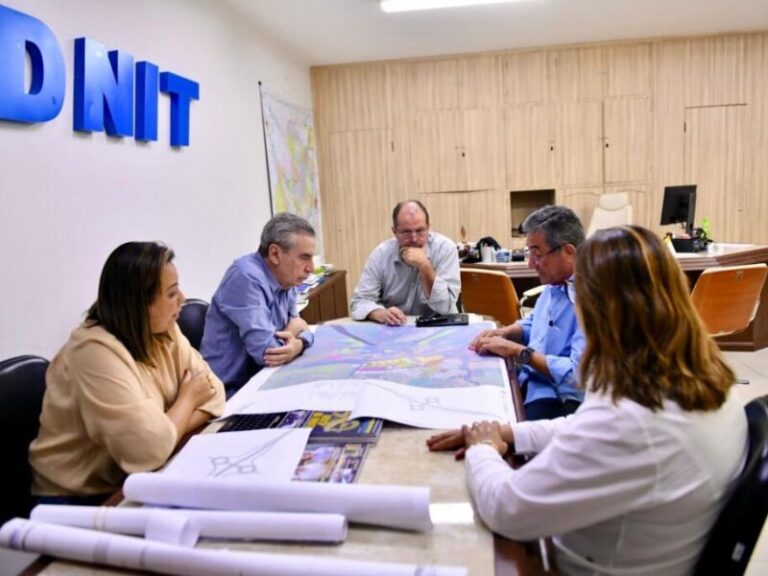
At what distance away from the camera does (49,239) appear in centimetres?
221

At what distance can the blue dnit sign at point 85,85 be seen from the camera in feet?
6.58

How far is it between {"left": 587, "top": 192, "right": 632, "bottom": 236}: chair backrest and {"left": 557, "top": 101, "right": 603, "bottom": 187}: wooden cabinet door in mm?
285

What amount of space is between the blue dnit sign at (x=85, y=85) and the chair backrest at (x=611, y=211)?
14.1 ft

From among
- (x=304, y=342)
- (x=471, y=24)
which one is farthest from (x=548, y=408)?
(x=471, y=24)

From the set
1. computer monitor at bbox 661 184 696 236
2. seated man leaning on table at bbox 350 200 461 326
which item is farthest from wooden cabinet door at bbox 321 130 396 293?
seated man leaning on table at bbox 350 200 461 326

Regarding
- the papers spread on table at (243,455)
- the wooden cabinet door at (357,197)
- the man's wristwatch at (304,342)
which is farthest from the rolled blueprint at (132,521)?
the wooden cabinet door at (357,197)

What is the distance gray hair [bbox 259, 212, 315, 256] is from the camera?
228 cm

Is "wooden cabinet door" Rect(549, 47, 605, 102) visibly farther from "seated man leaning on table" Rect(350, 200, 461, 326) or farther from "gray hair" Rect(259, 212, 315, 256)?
"gray hair" Rect(259, 212, 315, 256)

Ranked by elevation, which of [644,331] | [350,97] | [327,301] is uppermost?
[350,97]

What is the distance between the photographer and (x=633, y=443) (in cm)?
96

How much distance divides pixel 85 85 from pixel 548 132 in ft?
15.9

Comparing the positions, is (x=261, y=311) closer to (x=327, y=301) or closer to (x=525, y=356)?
(x=525, y=356)

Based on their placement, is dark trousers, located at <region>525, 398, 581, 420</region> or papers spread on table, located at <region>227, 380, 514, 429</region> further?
dark trousers, located at <region>525, 398, 581, 420</region>

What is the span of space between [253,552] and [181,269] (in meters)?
2.53
